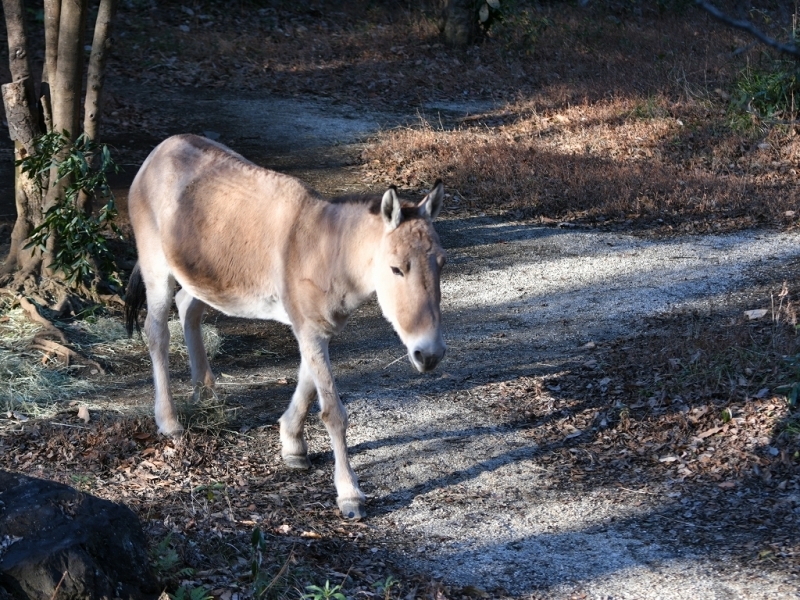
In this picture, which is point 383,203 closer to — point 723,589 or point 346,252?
point 346,252

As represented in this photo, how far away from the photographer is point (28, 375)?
672 centimetres

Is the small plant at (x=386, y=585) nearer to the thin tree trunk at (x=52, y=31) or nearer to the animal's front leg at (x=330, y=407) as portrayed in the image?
the animal's front leg at (x=330, y=407)

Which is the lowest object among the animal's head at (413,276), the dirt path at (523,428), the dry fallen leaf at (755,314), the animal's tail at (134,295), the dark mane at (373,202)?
the dirt path at (523,428)

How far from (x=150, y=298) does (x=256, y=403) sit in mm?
1071

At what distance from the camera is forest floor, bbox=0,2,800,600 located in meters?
4.62

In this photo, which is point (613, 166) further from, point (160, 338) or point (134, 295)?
point (160, 338)

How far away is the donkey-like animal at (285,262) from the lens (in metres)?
4.72

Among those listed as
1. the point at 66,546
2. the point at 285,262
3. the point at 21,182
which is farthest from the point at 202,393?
the point at 21,182

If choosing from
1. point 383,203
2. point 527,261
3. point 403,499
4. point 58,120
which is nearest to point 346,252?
point 383,203

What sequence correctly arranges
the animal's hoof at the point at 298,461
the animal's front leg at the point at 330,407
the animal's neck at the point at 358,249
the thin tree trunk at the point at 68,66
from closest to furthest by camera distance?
the animal's neck at the point at 358,249
the animal's front leg at the point at 330,407
the animal's hoof at the point at 298,461
the thin tree trunk at the point at 68,66

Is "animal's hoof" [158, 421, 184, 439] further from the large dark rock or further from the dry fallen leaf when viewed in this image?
the dry fallen leaf

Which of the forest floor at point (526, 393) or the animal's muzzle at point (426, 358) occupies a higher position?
the animal's muzzle at point (426, 358)

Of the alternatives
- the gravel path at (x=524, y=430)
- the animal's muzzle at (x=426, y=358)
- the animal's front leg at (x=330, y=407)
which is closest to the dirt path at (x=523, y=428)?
the gravel path at (x=524, y=430)

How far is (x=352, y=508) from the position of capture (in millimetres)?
5047
